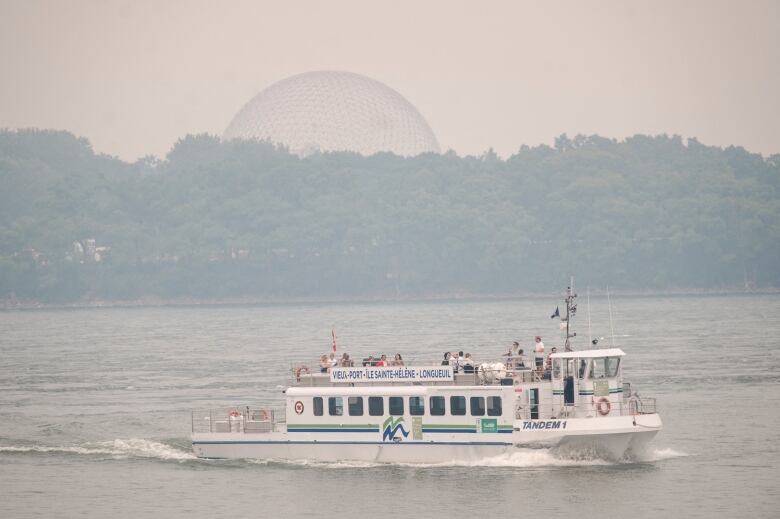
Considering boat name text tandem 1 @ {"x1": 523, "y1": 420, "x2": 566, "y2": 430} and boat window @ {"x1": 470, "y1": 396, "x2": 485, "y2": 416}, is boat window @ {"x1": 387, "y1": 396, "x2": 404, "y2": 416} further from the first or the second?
boat name text tandem 1 @ {"x1": 523, "y1": 420, "x2": 566, "y2": 430}

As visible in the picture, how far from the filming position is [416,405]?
54.8m

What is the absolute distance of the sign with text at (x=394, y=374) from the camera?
181 feet

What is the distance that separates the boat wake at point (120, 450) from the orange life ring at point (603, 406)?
48.1 feet

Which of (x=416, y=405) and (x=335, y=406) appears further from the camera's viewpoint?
(x=335, y=406)

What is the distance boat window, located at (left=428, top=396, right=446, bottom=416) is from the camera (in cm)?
5450

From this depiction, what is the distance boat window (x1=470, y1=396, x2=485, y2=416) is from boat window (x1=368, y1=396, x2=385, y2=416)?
10.3 ft

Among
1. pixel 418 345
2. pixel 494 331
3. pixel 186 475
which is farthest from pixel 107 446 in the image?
pixel 494 331

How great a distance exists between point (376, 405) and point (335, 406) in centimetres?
144

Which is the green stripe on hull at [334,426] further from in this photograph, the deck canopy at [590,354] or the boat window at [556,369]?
the deck canopy at [590,354]

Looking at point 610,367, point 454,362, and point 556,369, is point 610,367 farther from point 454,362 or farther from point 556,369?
point 454,362

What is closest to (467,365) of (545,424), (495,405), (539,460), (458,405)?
(458,405)

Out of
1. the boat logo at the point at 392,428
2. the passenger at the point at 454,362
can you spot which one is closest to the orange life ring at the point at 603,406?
the passenger at the point at 454,362

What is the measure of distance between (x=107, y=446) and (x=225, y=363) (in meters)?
35.1

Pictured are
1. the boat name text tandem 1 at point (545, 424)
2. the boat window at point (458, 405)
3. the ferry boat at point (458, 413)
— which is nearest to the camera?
the boat name text tandem 1 at point (545, 424)
